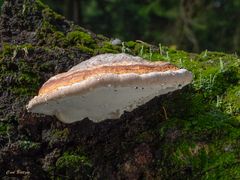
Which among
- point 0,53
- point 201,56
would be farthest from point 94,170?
point 201,56

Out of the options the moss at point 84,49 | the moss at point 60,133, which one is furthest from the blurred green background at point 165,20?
the moss at point 60,133

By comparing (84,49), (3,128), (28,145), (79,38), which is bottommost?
(28,145)

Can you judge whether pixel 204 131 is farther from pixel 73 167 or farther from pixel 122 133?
pixel 73 167

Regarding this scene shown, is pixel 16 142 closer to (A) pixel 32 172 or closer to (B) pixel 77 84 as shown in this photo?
(A) pixel 32 172

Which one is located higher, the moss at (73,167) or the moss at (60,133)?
the moss at (60,133)

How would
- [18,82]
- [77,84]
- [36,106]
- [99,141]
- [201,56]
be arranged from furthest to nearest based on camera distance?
[201,56] < [18,82] < [99,141] < [36,106] < [77,84]

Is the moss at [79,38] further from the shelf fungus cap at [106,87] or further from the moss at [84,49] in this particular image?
the shelf fungus cap at [106,87]

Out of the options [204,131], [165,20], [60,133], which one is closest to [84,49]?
[60,133]
